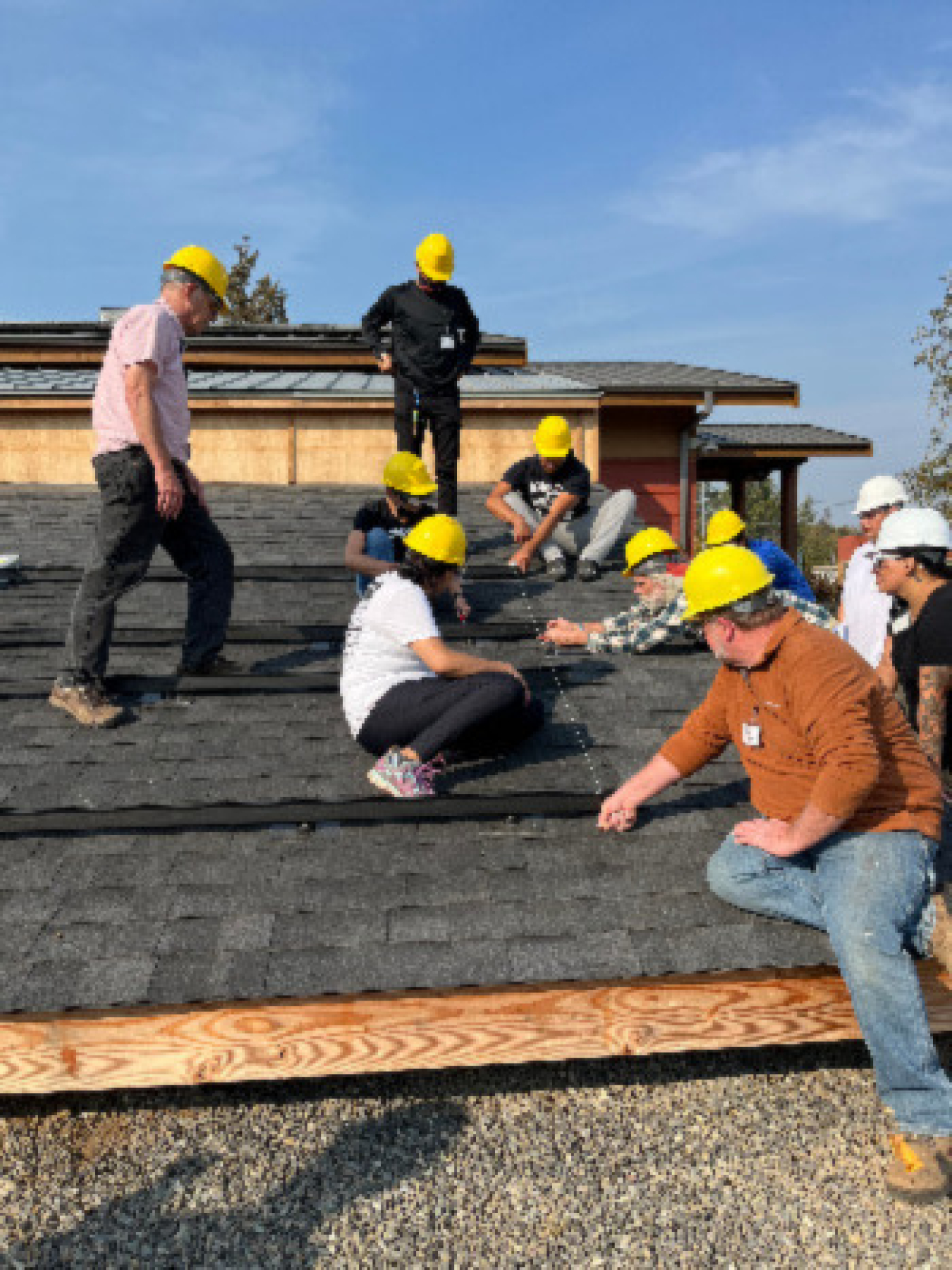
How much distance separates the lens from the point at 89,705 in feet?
14.9

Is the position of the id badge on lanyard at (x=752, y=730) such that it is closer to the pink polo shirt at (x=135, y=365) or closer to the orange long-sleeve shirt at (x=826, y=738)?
the orange long-sleeve shirt at (x=826, y=738)

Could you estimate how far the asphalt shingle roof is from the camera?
117 inches

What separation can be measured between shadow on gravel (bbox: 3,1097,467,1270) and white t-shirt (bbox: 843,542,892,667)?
363 centimetres

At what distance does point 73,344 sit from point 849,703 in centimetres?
1266

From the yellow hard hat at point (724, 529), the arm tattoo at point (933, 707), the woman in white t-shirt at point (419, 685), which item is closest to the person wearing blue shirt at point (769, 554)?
the yellow hard hat at point (724, 529)

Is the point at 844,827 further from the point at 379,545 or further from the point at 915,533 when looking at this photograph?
the point at 379,545

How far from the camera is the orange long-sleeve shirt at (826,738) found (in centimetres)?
296

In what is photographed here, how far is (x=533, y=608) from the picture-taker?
6.55 m

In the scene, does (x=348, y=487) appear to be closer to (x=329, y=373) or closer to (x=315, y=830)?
(x=329, y=373)

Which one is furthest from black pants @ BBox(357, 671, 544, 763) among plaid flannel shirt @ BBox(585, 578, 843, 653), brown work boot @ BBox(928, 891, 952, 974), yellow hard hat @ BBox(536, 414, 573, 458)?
yellow hard hat @ BBox(536, 414, 573, 458)

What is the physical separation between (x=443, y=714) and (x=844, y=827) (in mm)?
1691

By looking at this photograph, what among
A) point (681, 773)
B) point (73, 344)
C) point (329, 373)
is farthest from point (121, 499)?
point (73, 344)

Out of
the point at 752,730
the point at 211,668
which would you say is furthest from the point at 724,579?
the point at 211,668

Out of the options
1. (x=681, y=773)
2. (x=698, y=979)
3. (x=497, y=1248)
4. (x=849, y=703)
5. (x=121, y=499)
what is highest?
(x=121, y=499)
